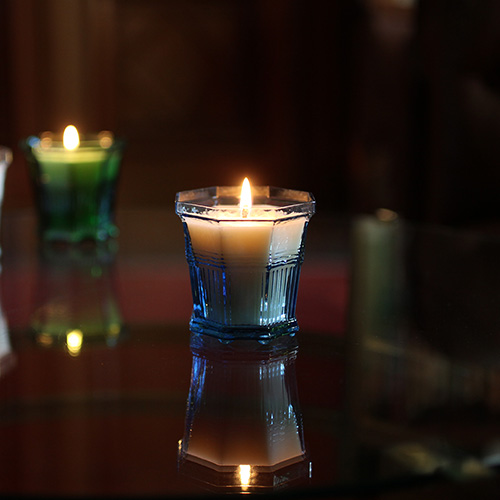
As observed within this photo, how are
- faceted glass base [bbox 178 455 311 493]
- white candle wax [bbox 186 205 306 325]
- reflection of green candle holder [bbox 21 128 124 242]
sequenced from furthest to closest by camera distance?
reflection of green candle holder [bbox 21 128 124 242]
white candle wax [bbox 186 205 306 325]
faceted glass base [bbox 178 455 311 493]

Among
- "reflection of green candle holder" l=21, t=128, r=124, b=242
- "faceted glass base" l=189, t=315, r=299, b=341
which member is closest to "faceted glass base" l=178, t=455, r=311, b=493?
"faceted glass base" l=189, t=315, r=299, b=341

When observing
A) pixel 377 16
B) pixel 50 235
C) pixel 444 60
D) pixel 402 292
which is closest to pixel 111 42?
pixel 377 16

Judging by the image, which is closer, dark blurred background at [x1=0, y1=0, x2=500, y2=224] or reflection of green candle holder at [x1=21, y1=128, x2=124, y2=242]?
reflection of green candle holder at [x1=21, y1=128, x2=124, y2=242]

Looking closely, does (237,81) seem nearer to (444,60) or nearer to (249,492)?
(444,60)

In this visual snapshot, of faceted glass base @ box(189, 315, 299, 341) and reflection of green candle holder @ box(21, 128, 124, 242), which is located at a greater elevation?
reflection of green candle holder @ box(21, 128, 124, 242)

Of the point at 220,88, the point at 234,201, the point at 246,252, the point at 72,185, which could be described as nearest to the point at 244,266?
the point at 246,252

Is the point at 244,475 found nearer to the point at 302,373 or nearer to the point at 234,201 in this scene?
the point at 302,373

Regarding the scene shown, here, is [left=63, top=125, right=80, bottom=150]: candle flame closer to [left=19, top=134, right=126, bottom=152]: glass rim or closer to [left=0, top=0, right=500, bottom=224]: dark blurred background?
[left=19, top=134, right=126, bottom=152]: glass rim

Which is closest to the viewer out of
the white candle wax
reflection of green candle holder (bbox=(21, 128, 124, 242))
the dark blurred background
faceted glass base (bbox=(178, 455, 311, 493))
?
faceted glass base (bbox=(178, 455, 311, 493))

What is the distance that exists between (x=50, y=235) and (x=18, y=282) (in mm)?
157

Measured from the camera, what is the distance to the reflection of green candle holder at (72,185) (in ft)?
3.12

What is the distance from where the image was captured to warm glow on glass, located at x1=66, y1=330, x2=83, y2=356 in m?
0.61

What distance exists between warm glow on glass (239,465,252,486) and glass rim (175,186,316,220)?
0.69 ft

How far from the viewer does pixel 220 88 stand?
323 centimetres
